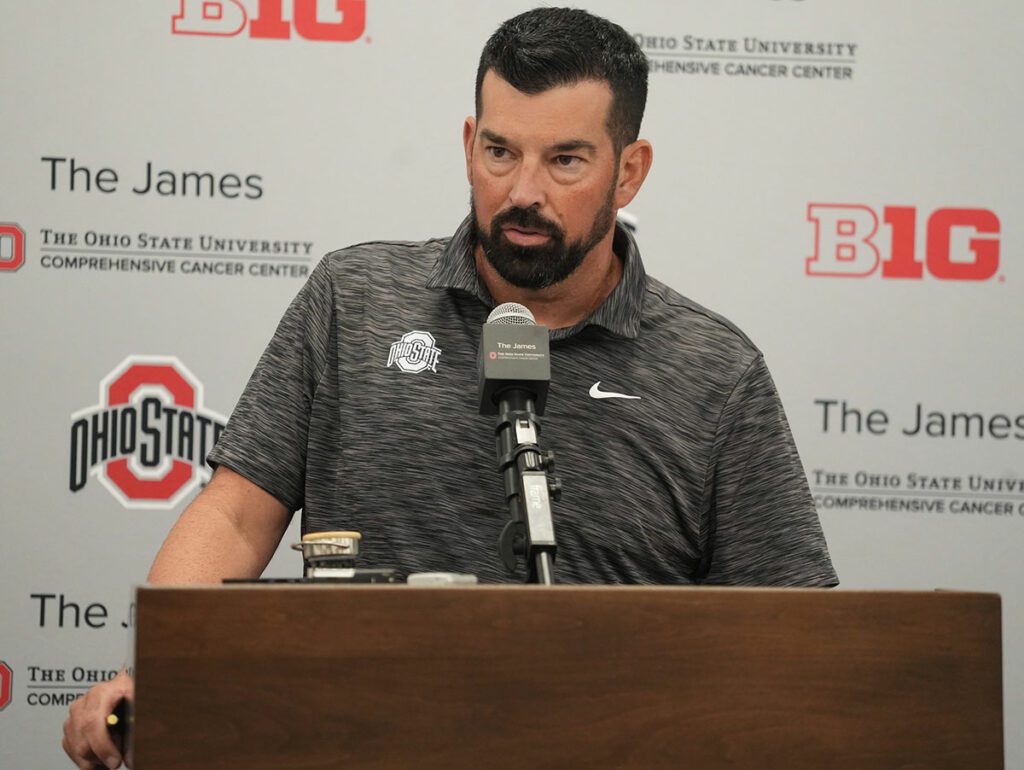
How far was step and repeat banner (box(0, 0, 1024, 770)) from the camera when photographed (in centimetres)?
289

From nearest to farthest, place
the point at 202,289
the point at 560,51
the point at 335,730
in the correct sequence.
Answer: the point at 335,730 < the point at 560,51 < the point at 202,289

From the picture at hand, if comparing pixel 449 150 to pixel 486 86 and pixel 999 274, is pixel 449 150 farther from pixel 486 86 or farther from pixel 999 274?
pixel 999 274

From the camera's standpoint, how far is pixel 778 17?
3102mm

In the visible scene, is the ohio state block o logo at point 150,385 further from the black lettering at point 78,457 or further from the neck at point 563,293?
the neck at point 563,293

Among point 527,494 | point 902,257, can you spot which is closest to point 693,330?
point 527,494

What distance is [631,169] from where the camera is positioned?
2307mm

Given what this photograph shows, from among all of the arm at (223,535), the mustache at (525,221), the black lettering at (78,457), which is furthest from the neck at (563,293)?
the black lettering at (78,457)

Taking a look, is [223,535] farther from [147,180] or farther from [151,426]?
[147,180]

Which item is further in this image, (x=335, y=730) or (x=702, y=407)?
(x=702, y=407)

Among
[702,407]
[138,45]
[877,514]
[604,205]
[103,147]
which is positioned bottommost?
[877,514]

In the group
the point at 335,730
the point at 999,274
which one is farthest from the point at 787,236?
the point at 335,730

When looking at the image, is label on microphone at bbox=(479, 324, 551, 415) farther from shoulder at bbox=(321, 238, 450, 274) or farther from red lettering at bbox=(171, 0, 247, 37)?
red lettering at bbox=(171, 0, 247, 37)

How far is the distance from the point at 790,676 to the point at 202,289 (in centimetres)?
201

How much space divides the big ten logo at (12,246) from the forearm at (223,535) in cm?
112
